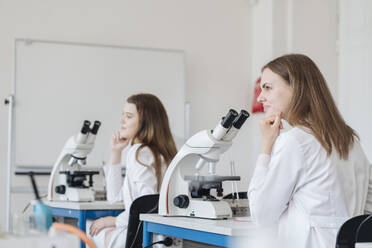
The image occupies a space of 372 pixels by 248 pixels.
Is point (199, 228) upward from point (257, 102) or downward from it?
downward

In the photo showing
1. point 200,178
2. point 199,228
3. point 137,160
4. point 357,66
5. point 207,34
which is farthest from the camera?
point 207,34

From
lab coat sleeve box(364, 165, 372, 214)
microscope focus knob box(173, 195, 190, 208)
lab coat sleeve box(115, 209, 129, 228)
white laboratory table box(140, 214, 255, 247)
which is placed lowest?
lab coat sleeve box(115, 209, 129, 228)

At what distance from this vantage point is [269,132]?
7.17ft

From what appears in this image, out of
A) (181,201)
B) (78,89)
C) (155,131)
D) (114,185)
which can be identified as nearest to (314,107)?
(181,201)

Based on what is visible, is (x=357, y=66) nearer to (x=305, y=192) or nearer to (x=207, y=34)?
(x=207, y=34)

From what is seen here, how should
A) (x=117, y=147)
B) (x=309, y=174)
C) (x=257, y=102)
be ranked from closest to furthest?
(x=309, y=174) < (x=117, y=147) < (x=257, y=102)

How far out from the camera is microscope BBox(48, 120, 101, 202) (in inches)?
144

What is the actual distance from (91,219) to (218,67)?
8.51 ft

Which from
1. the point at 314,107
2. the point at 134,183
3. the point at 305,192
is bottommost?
the point at 134,183

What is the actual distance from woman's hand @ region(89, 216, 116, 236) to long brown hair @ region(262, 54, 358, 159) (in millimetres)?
1434

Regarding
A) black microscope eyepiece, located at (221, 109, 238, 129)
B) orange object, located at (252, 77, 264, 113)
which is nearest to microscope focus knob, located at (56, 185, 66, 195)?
black microscope eyepiece, located at (221, 109, 238, 129)

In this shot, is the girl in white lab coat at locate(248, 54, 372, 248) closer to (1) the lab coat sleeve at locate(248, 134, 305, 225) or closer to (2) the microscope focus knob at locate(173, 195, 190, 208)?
(1) the lab coat sleeve at locate(248, 134, 305, 225)

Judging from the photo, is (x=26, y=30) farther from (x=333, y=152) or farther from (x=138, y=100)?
(x=333, y=152)

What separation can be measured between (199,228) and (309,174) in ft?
1.51
